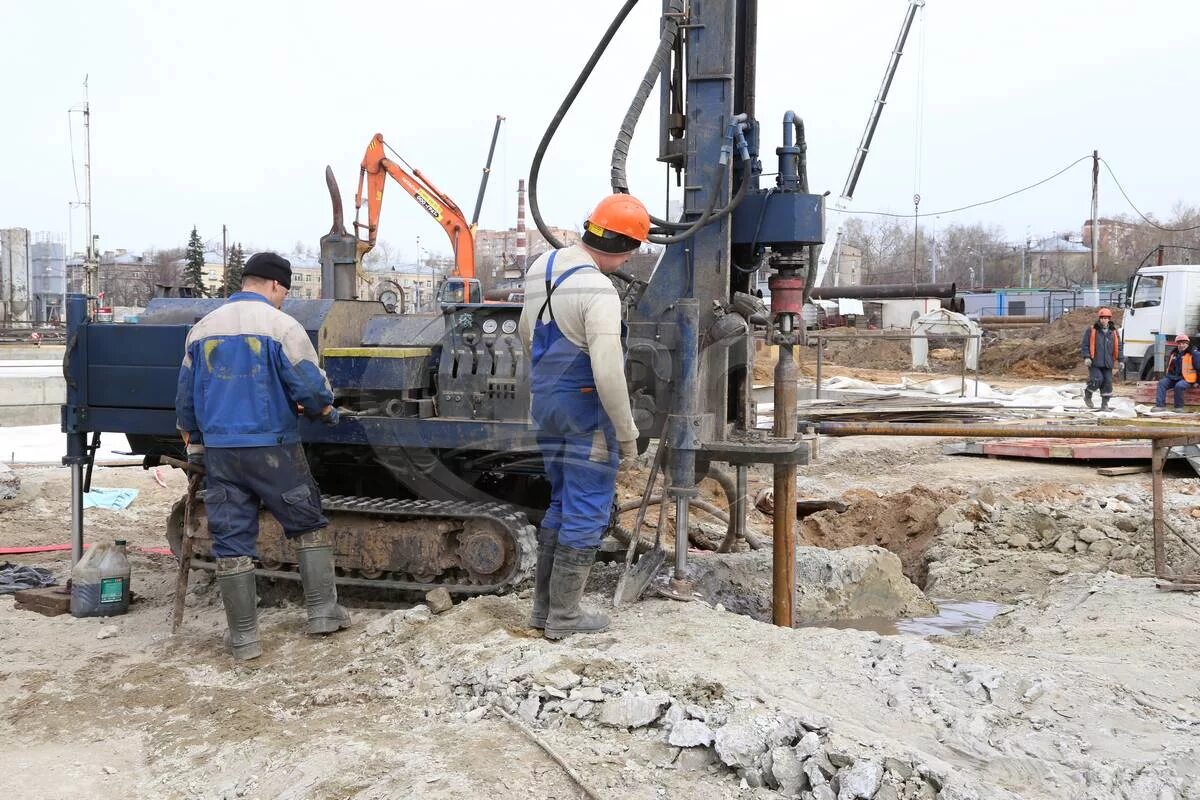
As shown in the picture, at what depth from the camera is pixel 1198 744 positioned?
12.3ft

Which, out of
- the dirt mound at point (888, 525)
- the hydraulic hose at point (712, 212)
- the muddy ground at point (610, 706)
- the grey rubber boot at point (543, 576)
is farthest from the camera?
the dirt mound at point (888, 525)

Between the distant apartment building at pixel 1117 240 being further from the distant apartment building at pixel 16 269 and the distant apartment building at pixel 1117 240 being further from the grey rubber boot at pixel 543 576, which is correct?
the grey rubber boot at pixel 543 576

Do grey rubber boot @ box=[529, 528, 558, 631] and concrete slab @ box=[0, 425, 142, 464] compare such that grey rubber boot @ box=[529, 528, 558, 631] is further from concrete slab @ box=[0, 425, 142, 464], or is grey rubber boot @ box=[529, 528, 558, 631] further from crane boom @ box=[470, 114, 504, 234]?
crane boom @ box=[470, 114, 504, 234]

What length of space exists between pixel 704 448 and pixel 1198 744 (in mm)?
2651

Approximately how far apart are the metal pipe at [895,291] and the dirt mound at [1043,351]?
→ 72.9 ft

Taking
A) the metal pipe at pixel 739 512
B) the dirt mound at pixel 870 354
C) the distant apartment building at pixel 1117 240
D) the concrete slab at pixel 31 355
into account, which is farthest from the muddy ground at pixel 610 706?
the distant apartment building at pixel 1117 240

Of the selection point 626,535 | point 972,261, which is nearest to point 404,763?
point 626,535

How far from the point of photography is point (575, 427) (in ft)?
15.8

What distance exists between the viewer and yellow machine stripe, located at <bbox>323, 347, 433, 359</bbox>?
20.2 ft

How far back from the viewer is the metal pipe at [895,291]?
240 inches

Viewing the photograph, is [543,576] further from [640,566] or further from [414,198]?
[414,198]

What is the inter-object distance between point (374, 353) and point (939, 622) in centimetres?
386

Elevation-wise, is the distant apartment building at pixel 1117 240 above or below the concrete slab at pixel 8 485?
above

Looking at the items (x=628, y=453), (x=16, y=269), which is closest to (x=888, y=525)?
(x=628, y=453)
